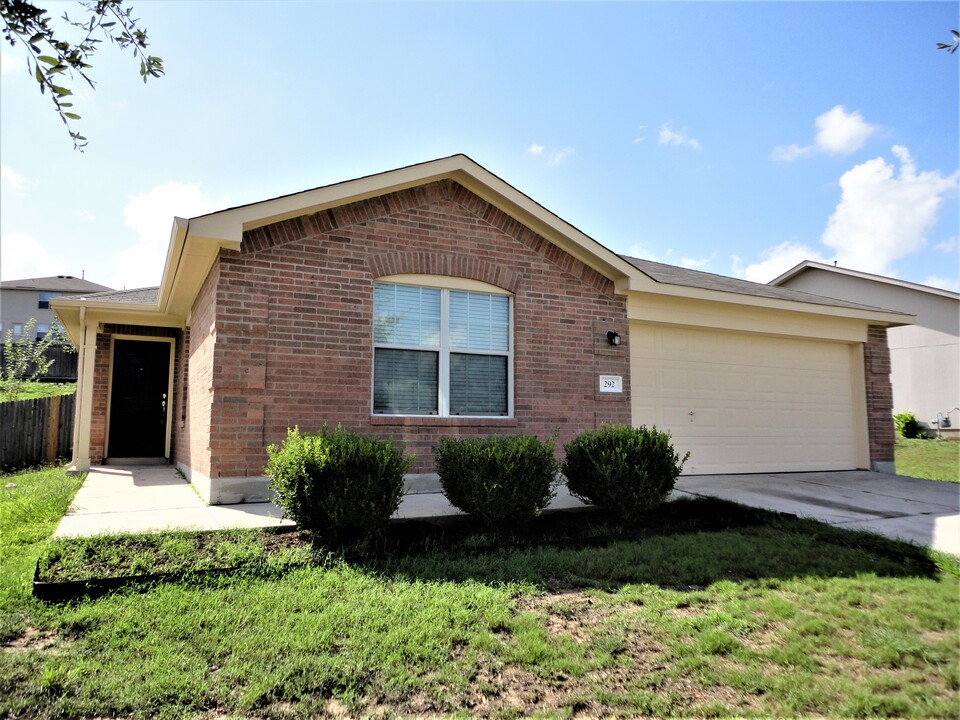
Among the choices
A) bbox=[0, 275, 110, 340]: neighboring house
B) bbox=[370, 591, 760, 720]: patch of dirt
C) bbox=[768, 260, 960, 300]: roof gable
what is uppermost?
bbox=[0, 275, 110, 340]: neighboring house

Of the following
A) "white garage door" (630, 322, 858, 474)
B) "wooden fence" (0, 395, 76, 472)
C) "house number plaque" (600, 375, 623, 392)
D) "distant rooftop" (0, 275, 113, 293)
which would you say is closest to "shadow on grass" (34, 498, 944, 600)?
"house number plaque" (600, 375, 623, 392)

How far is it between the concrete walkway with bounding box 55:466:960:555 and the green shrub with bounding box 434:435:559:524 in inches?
29.7

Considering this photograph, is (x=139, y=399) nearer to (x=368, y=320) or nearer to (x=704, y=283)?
(x=368, y=320)

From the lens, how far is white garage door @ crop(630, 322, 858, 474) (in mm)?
10141

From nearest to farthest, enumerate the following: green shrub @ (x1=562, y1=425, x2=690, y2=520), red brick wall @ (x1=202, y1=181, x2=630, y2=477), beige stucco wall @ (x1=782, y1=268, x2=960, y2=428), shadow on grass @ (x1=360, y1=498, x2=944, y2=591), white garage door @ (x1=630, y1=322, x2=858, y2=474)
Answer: shadow on grass @ (x1=360, y1=498, x2=944, y2=591), green shrub @ (x1=562, y1=425, x2=690, y2=520), red brick wall @ (x1=202, y1=181, x2=630, y2=477), white garage door @ (x1=630, y1=322, x2=858, y2=474), beige stucco wall @ (x1=782, y1=268, x2=960, y2=428)

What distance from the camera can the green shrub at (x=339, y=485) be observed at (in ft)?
17.4

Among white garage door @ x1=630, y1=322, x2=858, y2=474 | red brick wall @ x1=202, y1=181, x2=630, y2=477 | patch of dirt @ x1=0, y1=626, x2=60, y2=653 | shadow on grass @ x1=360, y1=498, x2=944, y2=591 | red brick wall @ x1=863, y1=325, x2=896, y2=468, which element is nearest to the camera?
patch of dirt @ x1=0, y1=626, x2=60, y2=653

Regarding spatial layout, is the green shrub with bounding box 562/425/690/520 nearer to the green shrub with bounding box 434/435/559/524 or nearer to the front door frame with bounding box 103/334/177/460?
the green shrub with bounding box 434/435/559/524

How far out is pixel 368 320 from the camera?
7.91m

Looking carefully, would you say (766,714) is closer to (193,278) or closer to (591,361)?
(591,361)

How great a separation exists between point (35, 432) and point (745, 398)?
14.5 meters

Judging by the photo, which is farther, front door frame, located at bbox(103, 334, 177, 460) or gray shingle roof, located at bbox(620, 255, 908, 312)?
front door frame, located at bbox(103, 334, 177, 460)

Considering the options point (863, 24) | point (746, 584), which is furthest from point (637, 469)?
point (863, 24)

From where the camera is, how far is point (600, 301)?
9.59 metres
